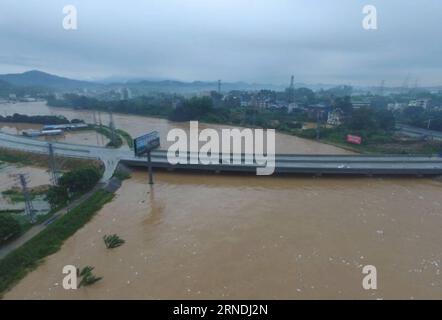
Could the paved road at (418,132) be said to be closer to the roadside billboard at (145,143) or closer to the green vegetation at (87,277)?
the roadside billboard at (145,143)

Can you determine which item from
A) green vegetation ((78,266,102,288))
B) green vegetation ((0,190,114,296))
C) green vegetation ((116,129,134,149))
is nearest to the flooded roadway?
green vegetation ((116,129,134,149))

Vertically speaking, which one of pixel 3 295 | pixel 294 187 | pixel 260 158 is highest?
pixel 260 158

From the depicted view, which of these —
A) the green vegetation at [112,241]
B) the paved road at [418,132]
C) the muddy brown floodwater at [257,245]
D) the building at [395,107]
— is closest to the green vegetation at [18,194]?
the muddy brown floodwater at [257,245]

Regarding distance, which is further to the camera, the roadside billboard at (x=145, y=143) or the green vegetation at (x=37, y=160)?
the green vegetation at (x=37, y=160)

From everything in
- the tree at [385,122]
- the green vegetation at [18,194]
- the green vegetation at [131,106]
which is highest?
the green vegetation at [131,106]
